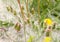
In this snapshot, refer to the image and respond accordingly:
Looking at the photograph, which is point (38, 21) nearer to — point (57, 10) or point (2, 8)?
point (57, 10)

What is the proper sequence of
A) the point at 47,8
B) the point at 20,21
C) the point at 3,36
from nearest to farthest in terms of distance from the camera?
the point at 3,36, the point at 20,21, the point at 47,8

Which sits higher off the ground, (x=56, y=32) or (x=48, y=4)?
(x=48, y=4)

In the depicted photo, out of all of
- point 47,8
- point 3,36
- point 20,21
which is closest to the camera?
point 3,36

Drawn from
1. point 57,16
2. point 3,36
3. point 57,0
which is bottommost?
point 3,36

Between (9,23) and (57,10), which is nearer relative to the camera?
(9,23)

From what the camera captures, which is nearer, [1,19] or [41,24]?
[41,24]

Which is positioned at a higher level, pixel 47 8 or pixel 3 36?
pixel 47 8

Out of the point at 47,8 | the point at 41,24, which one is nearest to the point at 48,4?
the point at 47,8

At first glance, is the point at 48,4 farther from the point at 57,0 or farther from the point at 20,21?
the point at 20,21

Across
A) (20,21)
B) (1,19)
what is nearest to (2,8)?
(1,19)
